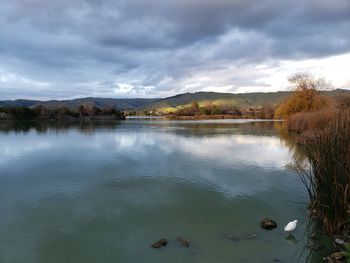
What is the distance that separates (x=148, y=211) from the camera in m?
8.70

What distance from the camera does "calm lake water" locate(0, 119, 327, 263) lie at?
6273 millimetres

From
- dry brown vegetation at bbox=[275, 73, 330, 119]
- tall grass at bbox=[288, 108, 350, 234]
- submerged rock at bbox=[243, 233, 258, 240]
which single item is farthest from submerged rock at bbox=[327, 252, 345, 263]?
dry brown vegetation at bbox=[275, 73, 330, 119]

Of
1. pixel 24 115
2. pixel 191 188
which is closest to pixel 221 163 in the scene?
pixel 191 188

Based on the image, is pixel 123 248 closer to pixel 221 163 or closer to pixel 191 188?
pixel 191 188

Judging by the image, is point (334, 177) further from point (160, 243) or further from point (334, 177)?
point (160, 243)

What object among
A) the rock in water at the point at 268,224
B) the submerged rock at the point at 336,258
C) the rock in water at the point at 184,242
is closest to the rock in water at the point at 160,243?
the rock in water at the point at 184,242

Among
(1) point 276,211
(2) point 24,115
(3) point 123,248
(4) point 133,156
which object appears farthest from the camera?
(2) point 24,115

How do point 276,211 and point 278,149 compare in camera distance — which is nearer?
point 276,211

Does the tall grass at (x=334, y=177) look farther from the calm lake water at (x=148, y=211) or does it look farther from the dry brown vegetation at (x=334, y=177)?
the calm lake water at (x=148, y=211)

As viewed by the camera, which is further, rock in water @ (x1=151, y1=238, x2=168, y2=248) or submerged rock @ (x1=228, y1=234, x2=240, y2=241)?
submerged rock @ (x1=228, y1=234, x2=240, y2=241)

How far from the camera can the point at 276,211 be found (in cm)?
862

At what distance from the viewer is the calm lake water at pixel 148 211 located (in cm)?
627

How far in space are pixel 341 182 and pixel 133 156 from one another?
13.6 metres

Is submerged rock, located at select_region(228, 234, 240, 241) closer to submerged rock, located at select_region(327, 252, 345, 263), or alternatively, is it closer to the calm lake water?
the calm lake water
